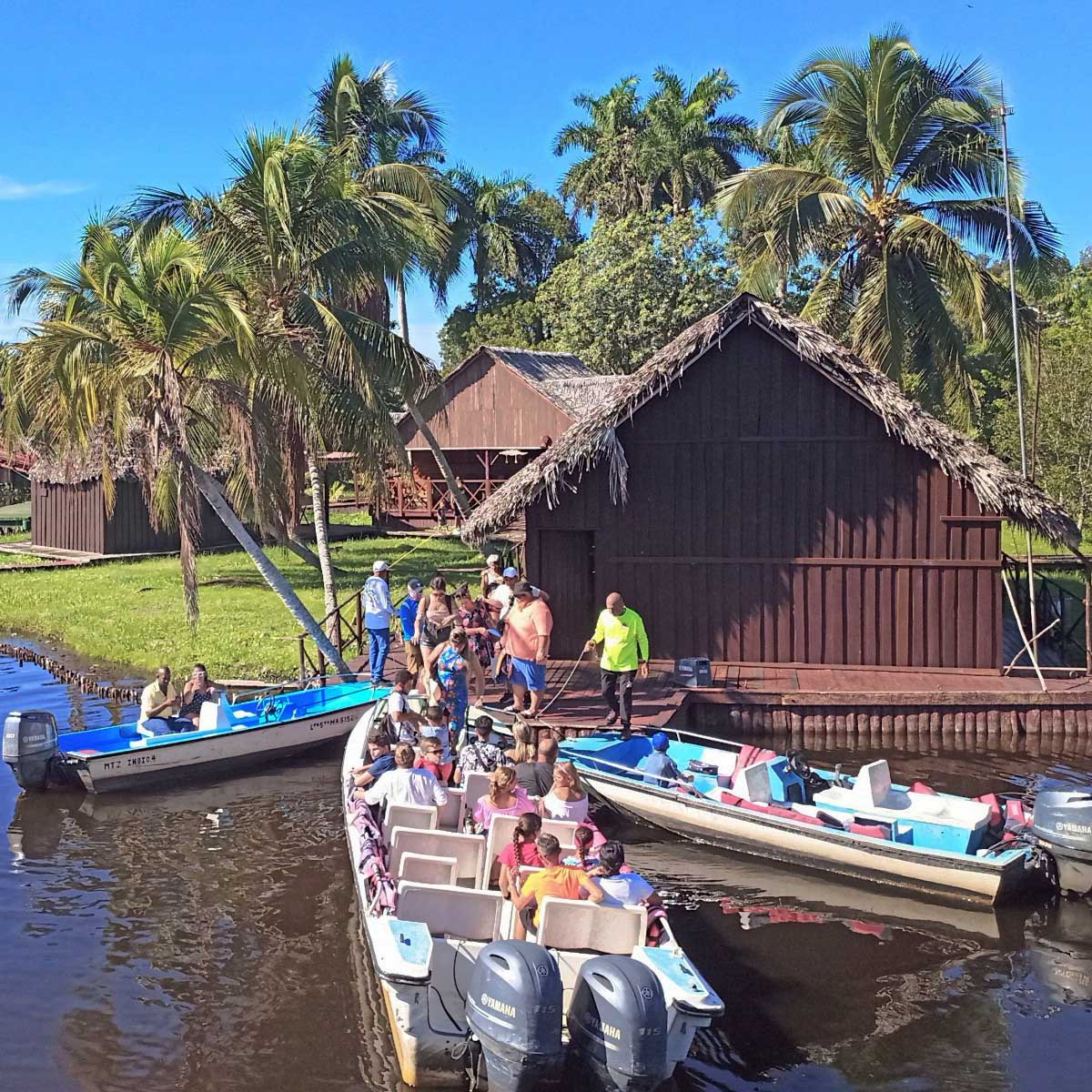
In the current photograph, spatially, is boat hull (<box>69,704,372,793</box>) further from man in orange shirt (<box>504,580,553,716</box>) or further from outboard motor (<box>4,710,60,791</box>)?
man in orange shirt (<box>504,580,553,716</box>)

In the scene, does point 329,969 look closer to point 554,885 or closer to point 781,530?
point 554,885

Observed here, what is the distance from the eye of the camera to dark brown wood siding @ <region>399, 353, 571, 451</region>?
1567 inches

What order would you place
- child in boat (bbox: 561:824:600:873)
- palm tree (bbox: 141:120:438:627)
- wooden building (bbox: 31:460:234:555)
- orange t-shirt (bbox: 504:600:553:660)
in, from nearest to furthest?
child in boat (bbox: 561:824:600:873), orange t-shirt (bbox: 504:600:553:660), palm tree (bbox: 141:120:438:627), wooden building (bbox: 31:460:234:555)

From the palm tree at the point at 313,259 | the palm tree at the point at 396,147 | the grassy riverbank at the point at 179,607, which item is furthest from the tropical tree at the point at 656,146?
the palm tree at the point at 313,259

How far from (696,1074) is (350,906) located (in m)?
4.12

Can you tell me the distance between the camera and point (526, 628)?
15.3m

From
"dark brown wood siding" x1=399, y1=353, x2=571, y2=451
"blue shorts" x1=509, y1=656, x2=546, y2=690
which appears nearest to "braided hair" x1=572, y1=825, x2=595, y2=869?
"blue shorts" x1=509, y1=656, x2=546, y2=690

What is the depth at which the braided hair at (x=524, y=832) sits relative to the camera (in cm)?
929

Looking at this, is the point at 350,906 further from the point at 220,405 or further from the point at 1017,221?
the point at 1017,221

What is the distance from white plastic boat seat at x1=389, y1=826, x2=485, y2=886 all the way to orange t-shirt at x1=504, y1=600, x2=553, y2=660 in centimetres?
528

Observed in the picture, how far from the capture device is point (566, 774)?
10805mm

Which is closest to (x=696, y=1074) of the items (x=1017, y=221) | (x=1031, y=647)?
(x=1031, y=647)

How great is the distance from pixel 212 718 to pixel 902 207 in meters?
16.3

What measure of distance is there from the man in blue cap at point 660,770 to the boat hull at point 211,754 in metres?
3.44
